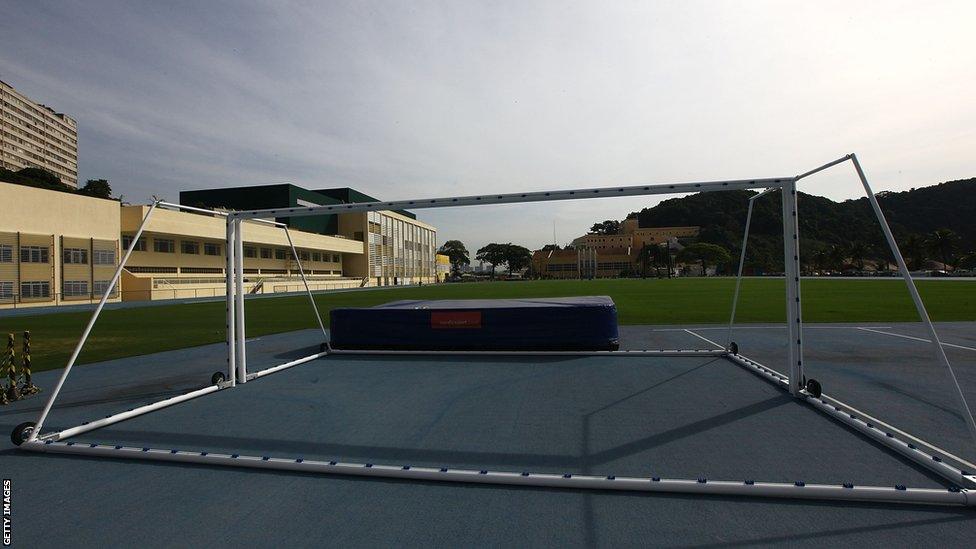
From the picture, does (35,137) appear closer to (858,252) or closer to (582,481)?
(582,481)

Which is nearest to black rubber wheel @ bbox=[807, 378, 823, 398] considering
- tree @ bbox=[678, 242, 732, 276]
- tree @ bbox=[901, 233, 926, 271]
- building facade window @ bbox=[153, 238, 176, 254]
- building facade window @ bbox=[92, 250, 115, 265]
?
building facade window @ bbox=[92, 250, 115, 265]

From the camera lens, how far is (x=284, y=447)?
4.37 m

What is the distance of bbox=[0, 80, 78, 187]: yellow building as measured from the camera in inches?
4152

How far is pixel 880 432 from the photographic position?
4.30 metres

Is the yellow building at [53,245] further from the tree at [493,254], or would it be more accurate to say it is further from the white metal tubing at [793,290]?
the tree at [493,254]

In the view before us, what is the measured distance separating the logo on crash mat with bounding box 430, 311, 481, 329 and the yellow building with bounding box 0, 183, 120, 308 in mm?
31269

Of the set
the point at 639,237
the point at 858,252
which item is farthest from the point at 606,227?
the point at 858,252

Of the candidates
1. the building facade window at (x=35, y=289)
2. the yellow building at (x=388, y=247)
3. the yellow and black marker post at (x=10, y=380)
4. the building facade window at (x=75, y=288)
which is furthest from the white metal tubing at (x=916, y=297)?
the yellow building at (x=388, y=247)

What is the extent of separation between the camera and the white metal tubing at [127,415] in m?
4.69

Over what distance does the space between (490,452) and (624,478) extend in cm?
126

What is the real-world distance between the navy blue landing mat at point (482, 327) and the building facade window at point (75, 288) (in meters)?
30.7

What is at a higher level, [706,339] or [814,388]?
[814,388]

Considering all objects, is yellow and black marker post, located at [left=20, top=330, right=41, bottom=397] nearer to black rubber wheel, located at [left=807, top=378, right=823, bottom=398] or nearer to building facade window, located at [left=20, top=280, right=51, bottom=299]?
black rubber wheel, located at [left=807, top=378, right=823, bottom=398]

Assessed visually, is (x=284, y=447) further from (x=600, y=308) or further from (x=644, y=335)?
(x=644, y=335)
